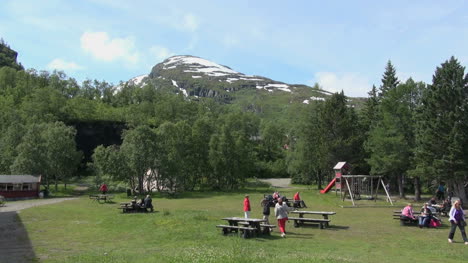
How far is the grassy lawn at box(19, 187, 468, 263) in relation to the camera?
12812 mm

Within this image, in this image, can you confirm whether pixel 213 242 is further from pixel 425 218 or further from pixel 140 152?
pixel 140 152

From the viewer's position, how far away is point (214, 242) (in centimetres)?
1587

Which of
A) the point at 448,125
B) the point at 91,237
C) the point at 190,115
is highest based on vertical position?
the point at 190,115

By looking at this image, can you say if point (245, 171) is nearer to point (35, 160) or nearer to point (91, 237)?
point (35, 160)

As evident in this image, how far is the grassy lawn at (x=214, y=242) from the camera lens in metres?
12.8

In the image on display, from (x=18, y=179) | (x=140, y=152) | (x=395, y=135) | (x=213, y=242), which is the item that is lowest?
(x=213, y=242)

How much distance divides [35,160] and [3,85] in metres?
81.9

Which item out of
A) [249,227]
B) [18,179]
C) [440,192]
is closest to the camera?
[249,227]

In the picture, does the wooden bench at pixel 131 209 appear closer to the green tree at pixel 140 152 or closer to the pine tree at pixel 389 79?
the green tree at pixel 140 152

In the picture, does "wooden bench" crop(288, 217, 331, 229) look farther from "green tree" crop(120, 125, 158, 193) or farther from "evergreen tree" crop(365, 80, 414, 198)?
"green tree" crop(120, 125, 158, 193)

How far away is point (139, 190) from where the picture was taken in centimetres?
5019

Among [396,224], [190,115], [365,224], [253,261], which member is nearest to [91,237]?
[253,261]

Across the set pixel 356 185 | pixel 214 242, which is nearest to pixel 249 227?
pixel 214 242

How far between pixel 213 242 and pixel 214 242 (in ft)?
0.13
